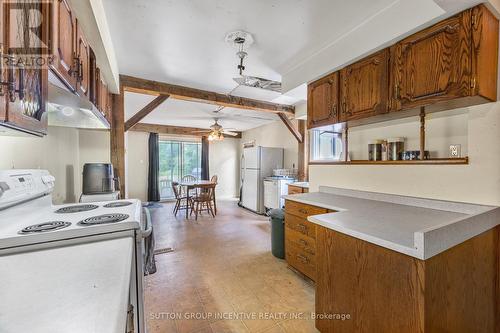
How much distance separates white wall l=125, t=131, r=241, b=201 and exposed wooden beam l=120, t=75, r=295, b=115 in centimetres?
363

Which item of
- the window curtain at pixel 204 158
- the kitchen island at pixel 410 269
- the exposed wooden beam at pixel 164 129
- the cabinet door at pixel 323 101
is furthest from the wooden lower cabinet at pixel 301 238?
the window curtain at pixel 204 158

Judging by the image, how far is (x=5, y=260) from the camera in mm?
807

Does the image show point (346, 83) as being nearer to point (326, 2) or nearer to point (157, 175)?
point (326, 2)

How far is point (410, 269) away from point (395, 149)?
49.7 inches

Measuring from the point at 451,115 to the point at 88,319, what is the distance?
237 centimetres

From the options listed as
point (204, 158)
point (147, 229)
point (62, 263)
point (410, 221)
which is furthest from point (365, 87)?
point (204, 158)

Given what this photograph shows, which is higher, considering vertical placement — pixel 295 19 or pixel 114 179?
pixel 295 19

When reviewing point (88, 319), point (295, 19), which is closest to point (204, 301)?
point (88, 319)

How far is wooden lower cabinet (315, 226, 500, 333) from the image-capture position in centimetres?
99

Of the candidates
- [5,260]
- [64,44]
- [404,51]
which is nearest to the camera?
[5,260]

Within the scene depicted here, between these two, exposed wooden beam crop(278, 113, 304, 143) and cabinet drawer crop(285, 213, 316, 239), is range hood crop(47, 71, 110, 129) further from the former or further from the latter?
exposed wooden beam crop(278, 113, 304, 143)

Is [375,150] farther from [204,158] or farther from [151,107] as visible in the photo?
[204,158]

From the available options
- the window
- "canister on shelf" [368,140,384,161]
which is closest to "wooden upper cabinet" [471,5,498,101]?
"canister on shelf" [368,140,384,161]

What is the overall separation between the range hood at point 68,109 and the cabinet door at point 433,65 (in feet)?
7.01
